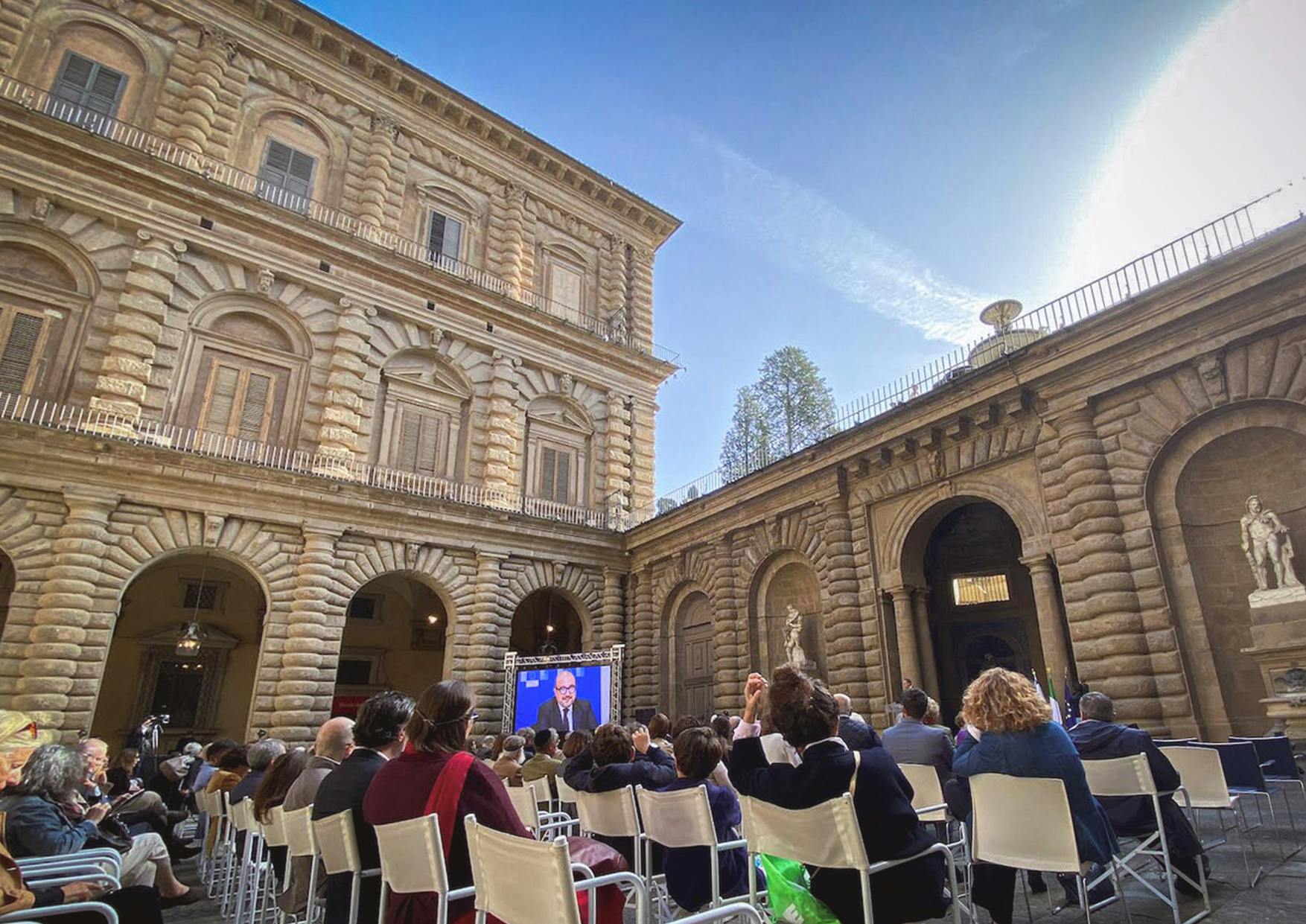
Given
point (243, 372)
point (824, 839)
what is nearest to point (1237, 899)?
point (824, 839)

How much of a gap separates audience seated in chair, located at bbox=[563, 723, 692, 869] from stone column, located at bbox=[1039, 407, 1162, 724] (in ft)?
20.5

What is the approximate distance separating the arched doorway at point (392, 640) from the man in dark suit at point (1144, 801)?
1706 centimetres

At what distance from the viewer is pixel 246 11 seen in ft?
56.6

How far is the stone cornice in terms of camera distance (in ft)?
57.3

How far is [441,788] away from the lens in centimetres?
295

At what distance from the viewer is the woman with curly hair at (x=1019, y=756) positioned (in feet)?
11.3

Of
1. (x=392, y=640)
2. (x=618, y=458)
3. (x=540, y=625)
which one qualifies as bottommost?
(x=392, y=640)

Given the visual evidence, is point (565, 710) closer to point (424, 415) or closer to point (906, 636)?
point (906, 636)

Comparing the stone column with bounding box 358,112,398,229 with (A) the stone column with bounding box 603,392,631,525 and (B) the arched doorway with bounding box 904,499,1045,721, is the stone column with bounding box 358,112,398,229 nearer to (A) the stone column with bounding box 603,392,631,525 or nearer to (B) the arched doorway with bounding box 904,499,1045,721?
(A) the stone column with bounding box 603,392,631,525

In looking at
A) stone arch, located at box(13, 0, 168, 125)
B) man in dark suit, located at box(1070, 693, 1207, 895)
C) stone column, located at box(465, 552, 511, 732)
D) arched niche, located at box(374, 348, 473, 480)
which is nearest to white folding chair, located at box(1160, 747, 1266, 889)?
man in dark suit, located at box(1070, 693, 1207, 895)

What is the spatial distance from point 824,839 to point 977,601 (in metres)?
12.0

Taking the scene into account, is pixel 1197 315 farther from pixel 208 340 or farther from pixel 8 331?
pixel 8 331

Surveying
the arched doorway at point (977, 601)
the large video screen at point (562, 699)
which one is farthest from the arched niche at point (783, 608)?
the large video screen at point (562, 699)

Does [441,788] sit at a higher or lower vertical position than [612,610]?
lower
